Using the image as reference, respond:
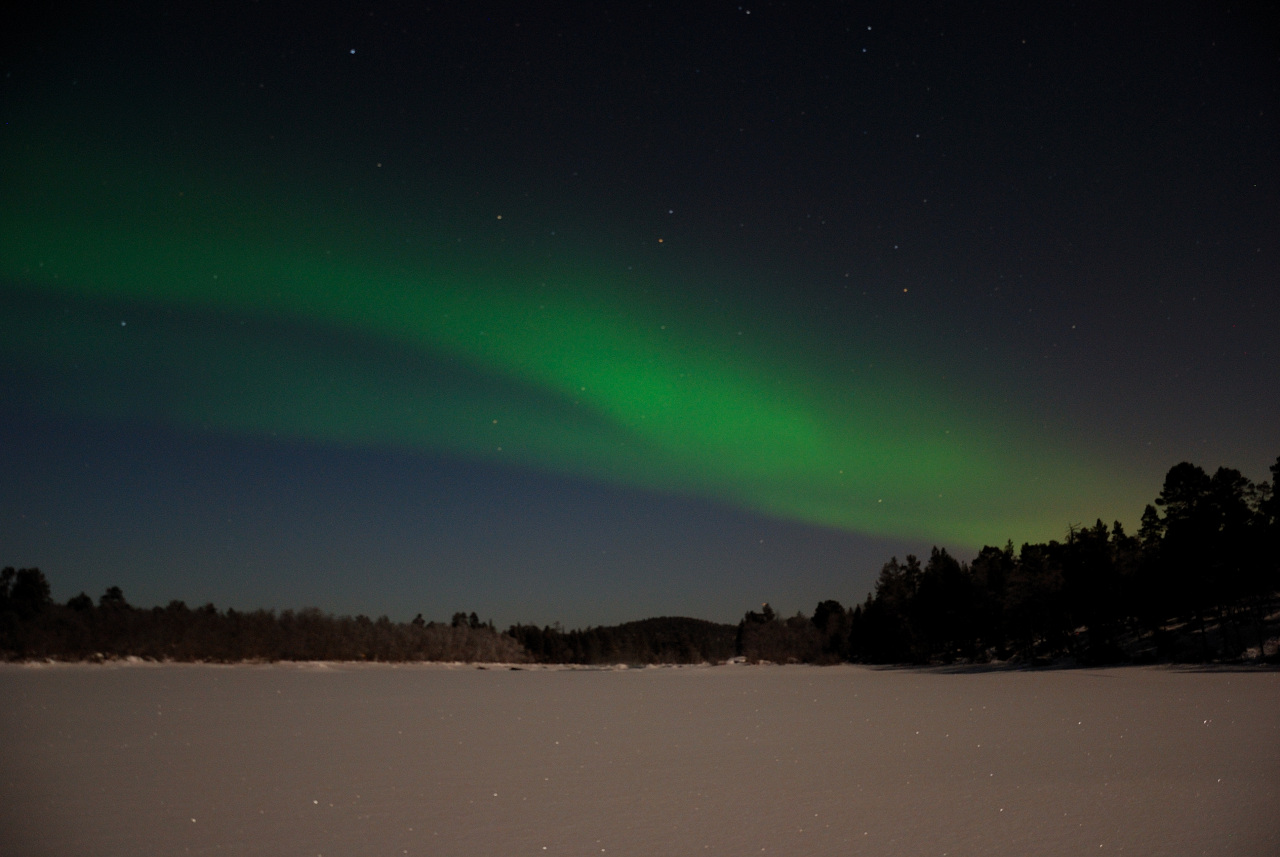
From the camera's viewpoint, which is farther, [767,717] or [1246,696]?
[1246,696]

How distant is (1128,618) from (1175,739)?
245 feet

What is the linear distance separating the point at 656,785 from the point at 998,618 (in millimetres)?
85229

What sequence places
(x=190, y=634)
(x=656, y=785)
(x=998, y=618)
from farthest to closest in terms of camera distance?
(x=190, y=634), (x=998, y=618), (x=656, y=785)

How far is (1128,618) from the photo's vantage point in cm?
7306

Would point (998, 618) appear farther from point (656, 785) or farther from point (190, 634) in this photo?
point (190, 634)

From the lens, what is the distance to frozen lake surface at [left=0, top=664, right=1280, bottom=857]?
667 centimetres

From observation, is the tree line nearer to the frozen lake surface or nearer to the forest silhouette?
the forest silhouette

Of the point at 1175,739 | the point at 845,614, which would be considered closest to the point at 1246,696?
the point at 1175,739

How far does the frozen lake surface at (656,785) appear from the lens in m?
6.67

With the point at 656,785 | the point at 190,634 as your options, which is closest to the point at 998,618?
the point at 656,785

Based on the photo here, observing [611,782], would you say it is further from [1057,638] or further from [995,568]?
[995,568]

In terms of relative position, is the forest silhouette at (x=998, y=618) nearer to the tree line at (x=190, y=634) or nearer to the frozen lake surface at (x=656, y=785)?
the tree line at (x=190, y=634)

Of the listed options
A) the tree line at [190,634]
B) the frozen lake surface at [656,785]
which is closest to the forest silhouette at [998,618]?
the tree line at [190,634]

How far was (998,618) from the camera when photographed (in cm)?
8200
